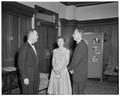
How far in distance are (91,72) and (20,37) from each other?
286 cm

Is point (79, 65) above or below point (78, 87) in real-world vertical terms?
above

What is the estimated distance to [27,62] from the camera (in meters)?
2.41

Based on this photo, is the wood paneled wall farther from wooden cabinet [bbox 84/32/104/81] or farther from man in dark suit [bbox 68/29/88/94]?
wooden cabinet [bbox 84/32/104/81]

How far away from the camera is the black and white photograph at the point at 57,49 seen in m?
2.60

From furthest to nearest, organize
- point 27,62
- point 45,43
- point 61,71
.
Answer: point 45,43 < point 61,71 < point 27,62

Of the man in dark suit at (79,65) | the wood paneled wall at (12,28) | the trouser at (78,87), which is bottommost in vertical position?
the trouser at (78,87)

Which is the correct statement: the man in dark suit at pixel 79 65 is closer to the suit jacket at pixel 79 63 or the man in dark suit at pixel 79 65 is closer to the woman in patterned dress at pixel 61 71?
the suit jacket at pixel 79 63

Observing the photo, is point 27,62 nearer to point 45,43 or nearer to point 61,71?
point 61,71

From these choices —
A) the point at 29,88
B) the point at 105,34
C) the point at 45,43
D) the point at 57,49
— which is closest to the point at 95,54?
the point at 105,34

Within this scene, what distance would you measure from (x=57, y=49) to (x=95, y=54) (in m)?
2.52

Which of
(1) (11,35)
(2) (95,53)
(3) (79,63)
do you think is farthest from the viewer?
(2) (95,53)

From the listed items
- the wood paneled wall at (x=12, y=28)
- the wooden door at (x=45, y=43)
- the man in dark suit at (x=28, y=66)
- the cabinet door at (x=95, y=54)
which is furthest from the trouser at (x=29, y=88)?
the cabinet door at (x=95, y=54)

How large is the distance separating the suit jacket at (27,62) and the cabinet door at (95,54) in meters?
3.34

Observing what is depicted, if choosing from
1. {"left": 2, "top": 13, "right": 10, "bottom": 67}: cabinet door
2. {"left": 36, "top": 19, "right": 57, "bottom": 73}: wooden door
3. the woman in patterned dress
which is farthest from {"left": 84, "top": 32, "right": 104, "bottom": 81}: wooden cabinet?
{"left": 2, "top": 13, "right": 10, "bottom": 67}: cabinet door
